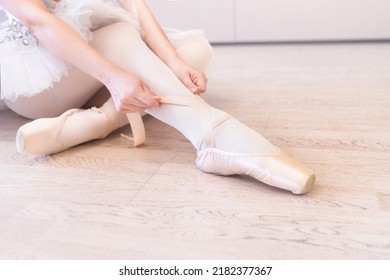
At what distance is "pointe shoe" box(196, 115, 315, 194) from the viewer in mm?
641

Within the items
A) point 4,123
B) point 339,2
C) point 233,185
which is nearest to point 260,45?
point 339,2

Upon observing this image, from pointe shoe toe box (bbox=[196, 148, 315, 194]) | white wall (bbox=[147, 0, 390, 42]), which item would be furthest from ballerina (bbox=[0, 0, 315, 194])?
white wall (bbox=[147, 0, 390, 42])

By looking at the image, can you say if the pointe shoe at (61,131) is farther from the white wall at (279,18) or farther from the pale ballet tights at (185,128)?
the white wall at (279,18)

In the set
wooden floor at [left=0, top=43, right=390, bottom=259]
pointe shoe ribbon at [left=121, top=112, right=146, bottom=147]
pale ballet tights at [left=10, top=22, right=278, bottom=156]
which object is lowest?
wooden floor at [left=0, top=43, right=390, bottom=259]

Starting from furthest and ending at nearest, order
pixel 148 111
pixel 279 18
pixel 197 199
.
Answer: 1. pixel 279 18
2. pixel 148 111
3. pixel 197 199

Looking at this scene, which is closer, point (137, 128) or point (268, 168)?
point (268, 168)

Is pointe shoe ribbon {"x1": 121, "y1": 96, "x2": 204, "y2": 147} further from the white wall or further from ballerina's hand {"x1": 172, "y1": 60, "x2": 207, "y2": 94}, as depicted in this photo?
the white wall

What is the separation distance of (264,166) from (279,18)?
166 cm

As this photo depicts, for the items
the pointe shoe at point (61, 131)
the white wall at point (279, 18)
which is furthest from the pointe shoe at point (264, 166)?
the white wall at point (279, 18)

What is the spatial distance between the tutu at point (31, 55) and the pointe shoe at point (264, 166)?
13.1 inches

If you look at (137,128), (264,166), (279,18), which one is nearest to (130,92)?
(137,128)

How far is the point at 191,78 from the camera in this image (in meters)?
0.84

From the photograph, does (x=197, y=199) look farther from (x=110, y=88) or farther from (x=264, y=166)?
(x=110, y=88)

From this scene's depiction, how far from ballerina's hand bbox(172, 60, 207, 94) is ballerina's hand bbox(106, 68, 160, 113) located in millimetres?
106
